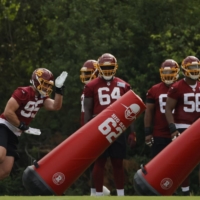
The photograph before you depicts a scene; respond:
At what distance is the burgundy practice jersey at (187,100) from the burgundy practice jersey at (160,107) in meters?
0.66

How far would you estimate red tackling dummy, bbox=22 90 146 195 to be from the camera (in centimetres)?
1179

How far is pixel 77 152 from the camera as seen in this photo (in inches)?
466

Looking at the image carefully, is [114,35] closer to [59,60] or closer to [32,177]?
[59,60]

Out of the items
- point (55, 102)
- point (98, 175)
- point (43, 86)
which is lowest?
point (98, 175)

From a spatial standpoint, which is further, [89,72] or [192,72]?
[89,72]

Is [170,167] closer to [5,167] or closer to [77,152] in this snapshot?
[77,152]

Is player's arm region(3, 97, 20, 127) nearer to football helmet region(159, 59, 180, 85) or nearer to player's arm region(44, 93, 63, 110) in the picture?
player's arm region(44, 93, 63, 110)

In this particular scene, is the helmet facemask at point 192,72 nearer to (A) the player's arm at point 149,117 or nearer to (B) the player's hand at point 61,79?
(A) the player's arm at point 149,117

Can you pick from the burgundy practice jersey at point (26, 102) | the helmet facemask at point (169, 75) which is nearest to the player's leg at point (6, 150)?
the burgundy practice jersey at point (26, 102)

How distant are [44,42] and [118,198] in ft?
45.1

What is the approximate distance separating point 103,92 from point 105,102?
0.43 feet

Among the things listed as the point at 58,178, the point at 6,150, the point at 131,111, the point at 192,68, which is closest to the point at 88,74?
the point at 192,68

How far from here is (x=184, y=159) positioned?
11.5 m

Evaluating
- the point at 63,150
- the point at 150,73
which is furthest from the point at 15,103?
the point at 150,73
